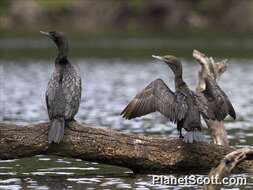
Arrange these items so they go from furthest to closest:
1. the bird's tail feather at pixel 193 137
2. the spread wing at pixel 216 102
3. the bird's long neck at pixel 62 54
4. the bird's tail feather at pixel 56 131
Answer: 1. the bird's long neck at pixel 62 54
2. the spread wing at pixel 216 102
3. the bird's tail feather at pixel 193 137
4. the bird's tail feather at pixel 56 131

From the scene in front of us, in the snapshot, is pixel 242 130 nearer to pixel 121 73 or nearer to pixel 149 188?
pixel 149 188

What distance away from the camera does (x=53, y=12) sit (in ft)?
339

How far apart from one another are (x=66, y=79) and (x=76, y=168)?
2.22 metres

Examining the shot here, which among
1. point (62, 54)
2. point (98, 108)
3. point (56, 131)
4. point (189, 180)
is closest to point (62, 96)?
point (56, 131)

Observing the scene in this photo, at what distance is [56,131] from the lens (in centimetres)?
1523

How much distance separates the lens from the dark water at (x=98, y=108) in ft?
51.6

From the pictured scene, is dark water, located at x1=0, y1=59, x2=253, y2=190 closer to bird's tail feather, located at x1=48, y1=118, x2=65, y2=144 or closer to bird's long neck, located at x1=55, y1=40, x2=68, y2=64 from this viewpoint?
bird's tail feather, located at x1=48, y1=118, x2=65, y2=144

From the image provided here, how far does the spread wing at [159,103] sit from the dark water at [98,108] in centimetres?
126

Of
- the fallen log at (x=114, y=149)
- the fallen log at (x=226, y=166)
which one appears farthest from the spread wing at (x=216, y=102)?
the fallen log at (x=226, y=166)

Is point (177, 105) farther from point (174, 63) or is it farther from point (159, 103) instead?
point (174, 63)

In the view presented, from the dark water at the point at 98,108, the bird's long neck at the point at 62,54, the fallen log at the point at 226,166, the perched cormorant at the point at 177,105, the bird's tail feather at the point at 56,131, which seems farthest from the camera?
the bird's long neck at the point at 62,54

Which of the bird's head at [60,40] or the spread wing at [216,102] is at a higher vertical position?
the bird's head at [60,40]

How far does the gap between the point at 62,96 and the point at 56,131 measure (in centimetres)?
77

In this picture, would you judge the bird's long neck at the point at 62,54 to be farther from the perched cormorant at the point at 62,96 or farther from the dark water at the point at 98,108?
the dark water at the point at 98,108
